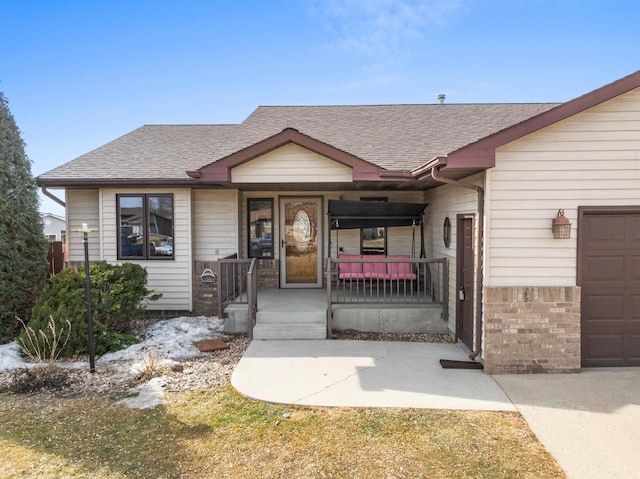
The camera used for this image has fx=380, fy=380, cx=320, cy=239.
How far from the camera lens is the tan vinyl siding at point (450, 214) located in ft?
17.9

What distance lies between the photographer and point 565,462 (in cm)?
300

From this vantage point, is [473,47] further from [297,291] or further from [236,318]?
[236,318]

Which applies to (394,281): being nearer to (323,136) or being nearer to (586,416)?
(323,136)

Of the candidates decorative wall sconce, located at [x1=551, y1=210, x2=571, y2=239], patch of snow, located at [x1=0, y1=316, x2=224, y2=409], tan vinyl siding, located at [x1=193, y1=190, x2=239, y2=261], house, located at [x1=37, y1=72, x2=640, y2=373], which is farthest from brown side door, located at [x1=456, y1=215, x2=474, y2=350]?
tan vinyl siding, located at [x1=193, y1=190, x2=239, y2=261]

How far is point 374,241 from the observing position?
8.85 m

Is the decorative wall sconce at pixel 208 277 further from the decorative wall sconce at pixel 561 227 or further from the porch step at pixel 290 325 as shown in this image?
the decorative wall sconce at pixel 561 227

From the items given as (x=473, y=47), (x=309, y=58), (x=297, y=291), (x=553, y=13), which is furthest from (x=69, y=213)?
(x=553, y=13)

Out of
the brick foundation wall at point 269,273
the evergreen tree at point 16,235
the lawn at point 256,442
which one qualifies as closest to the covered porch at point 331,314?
the brick foundation wall at point 269,273

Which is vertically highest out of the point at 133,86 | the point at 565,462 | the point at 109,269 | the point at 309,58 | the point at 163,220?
the point at 309,58

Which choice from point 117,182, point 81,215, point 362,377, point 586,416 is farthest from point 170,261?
point 586,416

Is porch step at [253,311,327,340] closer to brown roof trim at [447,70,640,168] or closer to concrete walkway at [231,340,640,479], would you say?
concrete walkway at [231,340,640,479]

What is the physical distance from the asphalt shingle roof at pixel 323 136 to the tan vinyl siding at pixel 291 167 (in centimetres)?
94

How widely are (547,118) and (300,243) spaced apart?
5654 millimetres

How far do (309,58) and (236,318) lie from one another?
963 centimetres
